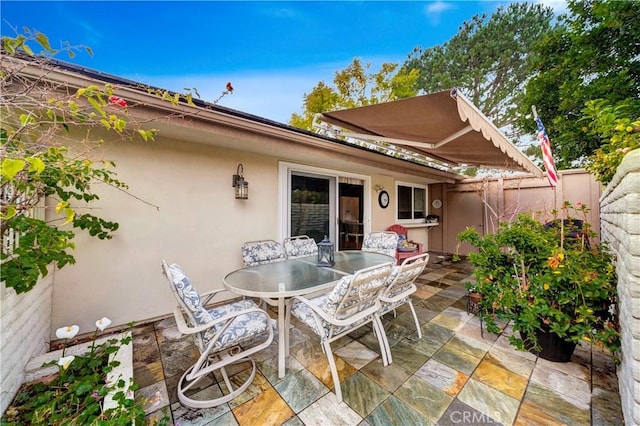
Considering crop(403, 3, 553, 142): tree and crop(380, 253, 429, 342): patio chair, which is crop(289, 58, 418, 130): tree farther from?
crop(380, 253, 429, 342): patio chair

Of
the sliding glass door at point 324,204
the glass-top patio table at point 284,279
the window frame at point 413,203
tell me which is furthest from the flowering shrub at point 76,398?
the window frame at point 413,203

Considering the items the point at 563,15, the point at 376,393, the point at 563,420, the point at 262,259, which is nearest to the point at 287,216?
the point at 262,259

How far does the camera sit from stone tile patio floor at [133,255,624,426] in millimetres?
1766

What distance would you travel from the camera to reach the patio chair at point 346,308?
6.16 ft

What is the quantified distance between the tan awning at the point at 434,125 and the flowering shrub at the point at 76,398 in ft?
11.6

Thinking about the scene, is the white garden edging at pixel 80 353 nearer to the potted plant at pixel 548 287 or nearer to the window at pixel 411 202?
the potted plant at pixel 548 287

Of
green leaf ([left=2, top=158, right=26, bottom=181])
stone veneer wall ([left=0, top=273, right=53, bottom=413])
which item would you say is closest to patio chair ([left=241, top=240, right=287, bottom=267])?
stone veneer wall ([left=0, top=273, right=53, bottom=413])

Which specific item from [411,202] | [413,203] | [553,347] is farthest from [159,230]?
[413,203]

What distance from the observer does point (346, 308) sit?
2.02 metres

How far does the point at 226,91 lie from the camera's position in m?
2.27

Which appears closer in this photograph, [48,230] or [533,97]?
[48,230]

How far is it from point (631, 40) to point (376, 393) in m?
10.4

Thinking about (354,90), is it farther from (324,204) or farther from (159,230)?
(159,230)

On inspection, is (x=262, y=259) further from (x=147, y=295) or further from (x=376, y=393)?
(x=376, y=393)
